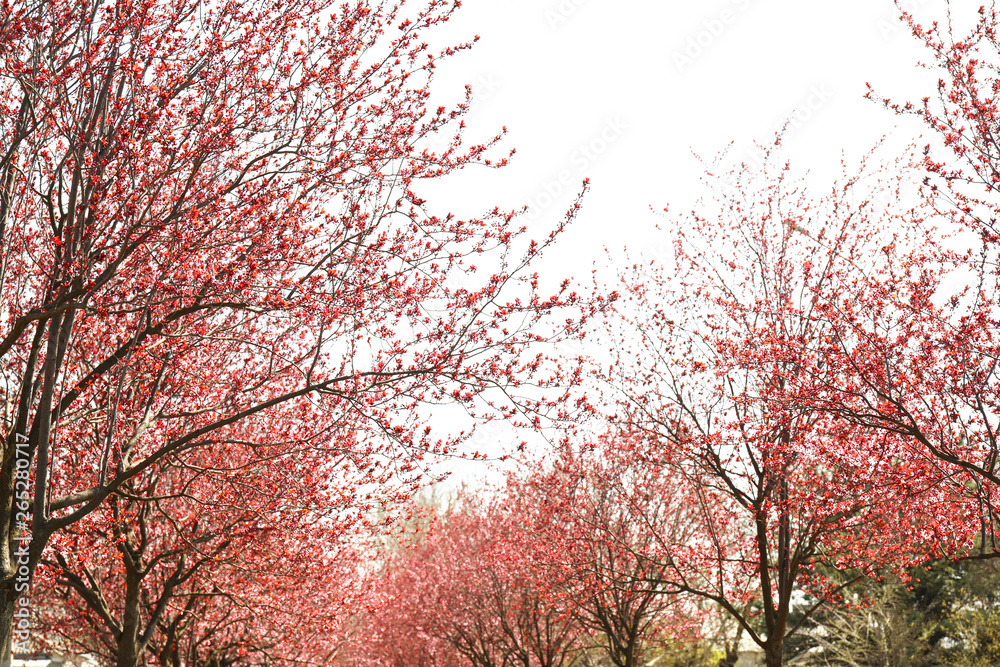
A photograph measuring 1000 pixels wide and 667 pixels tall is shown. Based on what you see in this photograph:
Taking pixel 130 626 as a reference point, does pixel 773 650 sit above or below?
below

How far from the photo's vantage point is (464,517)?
23.7 metres

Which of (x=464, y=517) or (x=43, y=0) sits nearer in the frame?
(x=43, y=0)

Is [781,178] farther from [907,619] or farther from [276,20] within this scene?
[907,619]

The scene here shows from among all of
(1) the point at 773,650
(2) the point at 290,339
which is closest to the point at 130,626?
(2) the point at 290,339

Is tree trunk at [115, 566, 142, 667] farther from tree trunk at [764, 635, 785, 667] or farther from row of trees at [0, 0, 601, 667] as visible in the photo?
tree trunk at [764, 635, 785, 667]

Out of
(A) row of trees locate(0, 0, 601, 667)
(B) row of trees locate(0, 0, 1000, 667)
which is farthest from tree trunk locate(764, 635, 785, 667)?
(A) row of trees locate(0, 0, 601, 667)

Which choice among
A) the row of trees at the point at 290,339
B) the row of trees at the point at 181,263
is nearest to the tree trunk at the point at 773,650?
the row of trees at the point at 290,339

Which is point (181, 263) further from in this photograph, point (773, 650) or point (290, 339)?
point (773, 650)

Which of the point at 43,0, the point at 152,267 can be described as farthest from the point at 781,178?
the point at 43,0

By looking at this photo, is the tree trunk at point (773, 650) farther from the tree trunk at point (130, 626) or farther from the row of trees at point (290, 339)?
the tree trunk at point (130, 626)

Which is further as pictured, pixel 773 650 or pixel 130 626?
pixel 773 650

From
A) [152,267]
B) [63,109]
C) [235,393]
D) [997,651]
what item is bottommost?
[997,651]

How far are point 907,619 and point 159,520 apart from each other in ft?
62.4

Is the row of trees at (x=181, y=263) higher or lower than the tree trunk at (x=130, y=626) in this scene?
higher
